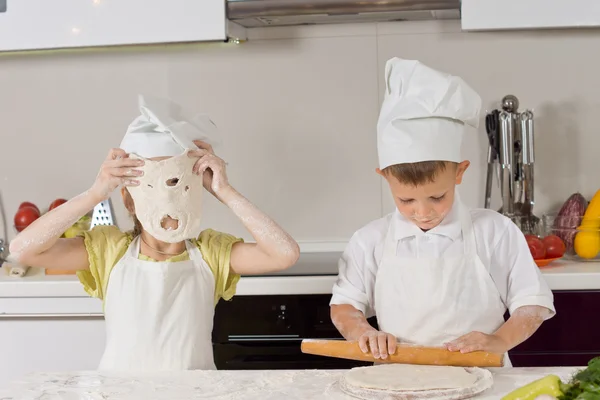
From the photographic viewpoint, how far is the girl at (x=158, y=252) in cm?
154

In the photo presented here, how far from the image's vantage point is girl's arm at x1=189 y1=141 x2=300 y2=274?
1.59 metres

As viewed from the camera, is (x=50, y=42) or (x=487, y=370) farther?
(x=50, y=42)

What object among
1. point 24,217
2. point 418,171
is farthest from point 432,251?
point 24,217

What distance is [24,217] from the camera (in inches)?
95.8

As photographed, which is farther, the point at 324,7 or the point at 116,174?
the point at 324,7

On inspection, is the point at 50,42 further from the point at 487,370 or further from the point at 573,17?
the point at 487,370

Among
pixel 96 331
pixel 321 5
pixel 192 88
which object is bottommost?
pixel 96 331

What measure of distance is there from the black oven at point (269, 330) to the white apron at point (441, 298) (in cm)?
51

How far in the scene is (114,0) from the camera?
7.22 feet

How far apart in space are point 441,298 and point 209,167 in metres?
0.49

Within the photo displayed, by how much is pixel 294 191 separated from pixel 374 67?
1.40ft

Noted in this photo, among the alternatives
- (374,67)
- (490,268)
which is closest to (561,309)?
(490,268)

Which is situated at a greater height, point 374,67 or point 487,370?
point 374,67

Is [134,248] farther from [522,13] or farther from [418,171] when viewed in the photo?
[522,13]
